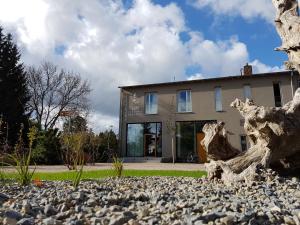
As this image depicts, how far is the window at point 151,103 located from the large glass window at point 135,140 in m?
1.47

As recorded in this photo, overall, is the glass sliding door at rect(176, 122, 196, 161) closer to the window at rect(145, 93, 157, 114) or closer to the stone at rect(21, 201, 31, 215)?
the window at rect(145, 93, 157, 114)

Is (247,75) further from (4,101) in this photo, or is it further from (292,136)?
(4,101)

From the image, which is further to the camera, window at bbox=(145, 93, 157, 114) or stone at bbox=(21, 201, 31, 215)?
window at bbox=(145, 93, 157, 114)

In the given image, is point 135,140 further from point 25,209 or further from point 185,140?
point 25,209

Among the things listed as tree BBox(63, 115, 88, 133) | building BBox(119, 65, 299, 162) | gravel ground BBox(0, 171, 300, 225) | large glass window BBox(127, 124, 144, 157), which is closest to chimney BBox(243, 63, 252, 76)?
building BBox(119, 65, 299, 162)

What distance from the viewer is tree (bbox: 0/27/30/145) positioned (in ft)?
87.2

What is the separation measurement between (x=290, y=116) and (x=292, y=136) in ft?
1.36

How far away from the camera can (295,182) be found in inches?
228

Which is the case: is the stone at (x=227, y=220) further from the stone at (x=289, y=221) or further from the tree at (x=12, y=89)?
the tree at (x=12, y=89)

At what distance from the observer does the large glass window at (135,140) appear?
2570 cm

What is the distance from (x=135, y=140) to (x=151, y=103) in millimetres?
3498

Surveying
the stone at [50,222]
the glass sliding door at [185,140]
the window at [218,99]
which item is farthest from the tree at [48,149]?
the stone at [50,222]

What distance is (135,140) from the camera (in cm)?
2598

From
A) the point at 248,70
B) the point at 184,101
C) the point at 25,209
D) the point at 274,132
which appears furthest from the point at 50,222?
the point at 248,70
